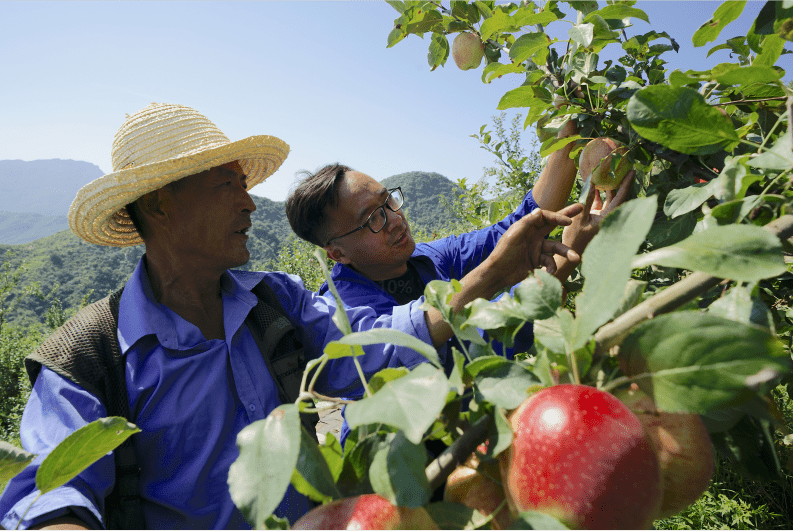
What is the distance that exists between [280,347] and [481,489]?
40.6 inches

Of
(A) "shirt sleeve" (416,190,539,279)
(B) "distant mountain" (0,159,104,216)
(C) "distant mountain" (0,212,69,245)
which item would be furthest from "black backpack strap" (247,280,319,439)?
(B) "distant mountain" (0,159,104,216)

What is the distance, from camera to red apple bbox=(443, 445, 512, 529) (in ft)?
1.15

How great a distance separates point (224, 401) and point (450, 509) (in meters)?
1.04

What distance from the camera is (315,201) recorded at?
187 cm

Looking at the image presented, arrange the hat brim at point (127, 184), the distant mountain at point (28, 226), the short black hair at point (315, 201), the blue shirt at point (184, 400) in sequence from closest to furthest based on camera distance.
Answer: the blue shirt at point (184, 400) → the hat brim at point (127, 184) → the short black hair at point (315, 201) → the distant mountain at point (28, 226)

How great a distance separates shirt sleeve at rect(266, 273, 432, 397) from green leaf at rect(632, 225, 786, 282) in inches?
35.7

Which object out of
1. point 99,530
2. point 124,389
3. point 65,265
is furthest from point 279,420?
point 65,265

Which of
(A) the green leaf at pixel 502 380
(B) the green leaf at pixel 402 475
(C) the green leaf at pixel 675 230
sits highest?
(C) the green leaf at pixel 675 230

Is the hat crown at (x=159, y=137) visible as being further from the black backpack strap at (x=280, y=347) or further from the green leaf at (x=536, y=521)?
the green leaf at (x=536, y=521)

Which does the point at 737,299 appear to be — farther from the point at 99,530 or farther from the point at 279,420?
the point at 99,530

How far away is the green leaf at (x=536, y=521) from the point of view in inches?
10.6

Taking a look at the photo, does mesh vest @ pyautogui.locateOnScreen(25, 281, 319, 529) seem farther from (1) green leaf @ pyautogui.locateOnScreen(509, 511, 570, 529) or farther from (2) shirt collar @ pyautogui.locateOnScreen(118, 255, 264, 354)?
(1) green leaf @ pyautogui.locateOnScreen(509, 511, 570, 529)

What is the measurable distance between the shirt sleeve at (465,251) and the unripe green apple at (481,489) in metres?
1.54

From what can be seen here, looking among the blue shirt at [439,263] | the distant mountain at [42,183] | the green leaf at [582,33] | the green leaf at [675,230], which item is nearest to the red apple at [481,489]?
the green leaf at [675,230]
